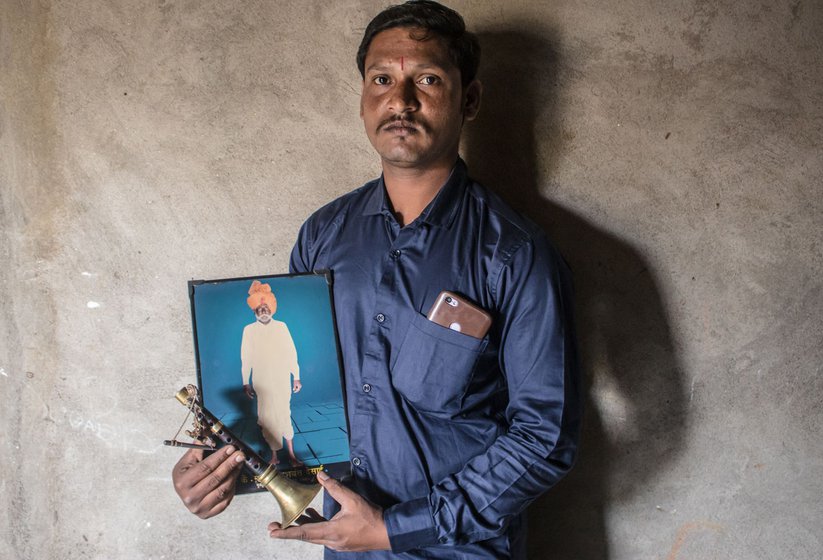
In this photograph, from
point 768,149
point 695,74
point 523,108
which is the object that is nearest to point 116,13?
point 523,108

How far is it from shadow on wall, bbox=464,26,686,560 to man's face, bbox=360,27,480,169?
32cm

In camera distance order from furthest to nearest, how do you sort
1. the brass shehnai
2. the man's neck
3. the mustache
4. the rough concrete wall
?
the rough concrete wall
the man's neck
the mustache
the brass shehnai

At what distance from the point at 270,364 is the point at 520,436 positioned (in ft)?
1.78

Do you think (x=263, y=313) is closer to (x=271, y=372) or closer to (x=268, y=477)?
(x=271, y=372)

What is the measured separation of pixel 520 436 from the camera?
3.94 feet

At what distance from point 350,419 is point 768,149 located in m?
1.27

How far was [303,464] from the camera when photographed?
1.28 meters

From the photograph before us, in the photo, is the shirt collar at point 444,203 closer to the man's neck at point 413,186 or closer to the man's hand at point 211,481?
the man's neck at point 413,186

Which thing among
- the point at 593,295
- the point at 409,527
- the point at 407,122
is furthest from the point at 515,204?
the point at 409,527

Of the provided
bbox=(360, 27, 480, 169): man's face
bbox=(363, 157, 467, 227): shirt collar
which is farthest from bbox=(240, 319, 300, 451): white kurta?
bbox=(360, 27, 480, 169): man's face

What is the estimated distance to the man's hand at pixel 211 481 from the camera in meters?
1.21

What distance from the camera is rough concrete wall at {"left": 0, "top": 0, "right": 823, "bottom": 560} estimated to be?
5.14 feet

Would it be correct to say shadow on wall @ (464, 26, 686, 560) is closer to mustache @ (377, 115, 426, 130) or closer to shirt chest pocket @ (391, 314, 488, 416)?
mustache @ (377, 115, 426, 130)

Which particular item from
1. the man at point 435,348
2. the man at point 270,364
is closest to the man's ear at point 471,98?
the man at point 435,348
